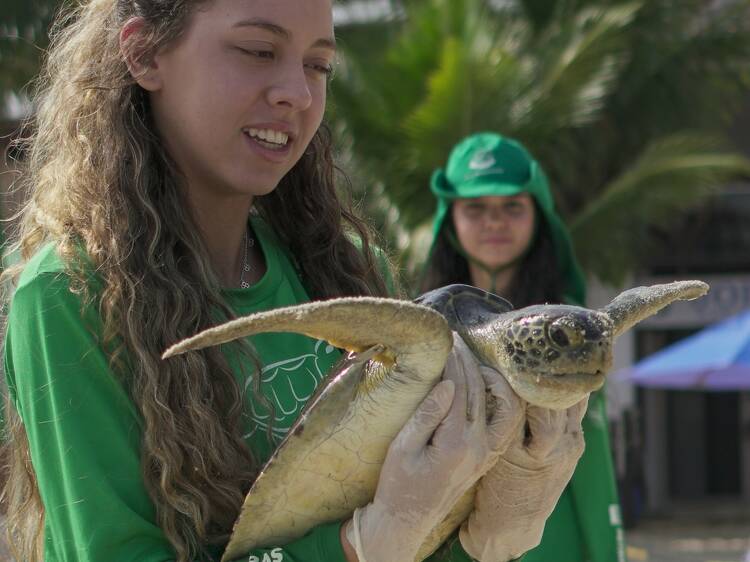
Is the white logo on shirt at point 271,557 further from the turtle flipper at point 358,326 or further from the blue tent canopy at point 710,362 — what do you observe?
the blue tent canopy at point 710,362

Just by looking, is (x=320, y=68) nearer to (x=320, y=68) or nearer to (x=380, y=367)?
(x=320, y=68)

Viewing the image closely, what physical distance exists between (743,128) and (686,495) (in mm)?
5294

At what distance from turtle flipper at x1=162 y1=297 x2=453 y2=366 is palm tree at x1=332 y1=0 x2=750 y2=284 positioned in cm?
635

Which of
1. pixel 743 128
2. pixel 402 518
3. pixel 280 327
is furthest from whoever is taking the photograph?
pixel 743 128

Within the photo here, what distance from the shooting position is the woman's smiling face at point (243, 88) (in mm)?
1808

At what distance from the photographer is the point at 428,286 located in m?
3.59

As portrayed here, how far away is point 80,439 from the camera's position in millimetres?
1640

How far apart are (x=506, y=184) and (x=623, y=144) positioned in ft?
31.8

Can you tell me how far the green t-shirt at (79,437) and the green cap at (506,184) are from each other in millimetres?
2018

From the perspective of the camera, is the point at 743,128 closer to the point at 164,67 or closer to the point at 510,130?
the point at 510,130

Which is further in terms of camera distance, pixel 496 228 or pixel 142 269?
pixel 496 228

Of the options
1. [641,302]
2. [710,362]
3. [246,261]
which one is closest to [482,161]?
[246,261]

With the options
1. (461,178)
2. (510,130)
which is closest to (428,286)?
(461,178)

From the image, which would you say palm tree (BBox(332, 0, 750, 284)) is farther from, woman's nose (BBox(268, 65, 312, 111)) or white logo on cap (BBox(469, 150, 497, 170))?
woman's nose (BBox(268, 65, 312, 111))
